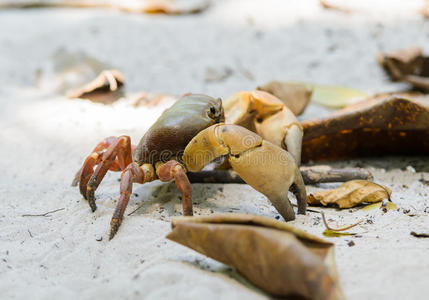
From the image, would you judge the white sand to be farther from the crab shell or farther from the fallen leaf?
the crab shell

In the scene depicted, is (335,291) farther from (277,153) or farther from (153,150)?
(153,150)

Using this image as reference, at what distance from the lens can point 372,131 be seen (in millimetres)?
2170

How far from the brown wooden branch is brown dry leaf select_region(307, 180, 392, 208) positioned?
15cm

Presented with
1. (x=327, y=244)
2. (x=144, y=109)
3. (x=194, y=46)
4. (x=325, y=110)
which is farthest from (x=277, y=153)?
(x=194, y=46)

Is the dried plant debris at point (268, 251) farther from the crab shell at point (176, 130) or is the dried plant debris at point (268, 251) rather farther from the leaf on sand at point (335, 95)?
the leaf on sand at point (335, 95)

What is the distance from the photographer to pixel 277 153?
1538mm

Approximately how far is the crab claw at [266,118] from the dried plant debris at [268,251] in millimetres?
904

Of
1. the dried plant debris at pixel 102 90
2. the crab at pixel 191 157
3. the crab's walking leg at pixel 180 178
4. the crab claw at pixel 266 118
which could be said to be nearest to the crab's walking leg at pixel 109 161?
the crab at pixel 191 157

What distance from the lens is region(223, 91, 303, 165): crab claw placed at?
2.05 meters

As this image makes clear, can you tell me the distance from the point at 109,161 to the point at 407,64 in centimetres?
248

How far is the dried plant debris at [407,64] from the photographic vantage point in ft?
10.5

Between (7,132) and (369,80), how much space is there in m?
2.64

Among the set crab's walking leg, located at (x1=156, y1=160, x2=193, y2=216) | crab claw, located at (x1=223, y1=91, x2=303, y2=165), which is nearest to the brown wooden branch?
crab claw, located at (x1=223, y1=91, x2=303, y2=165)

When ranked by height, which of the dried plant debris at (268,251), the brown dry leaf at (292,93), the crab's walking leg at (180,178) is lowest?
the brown dry leaf at (292,93)
